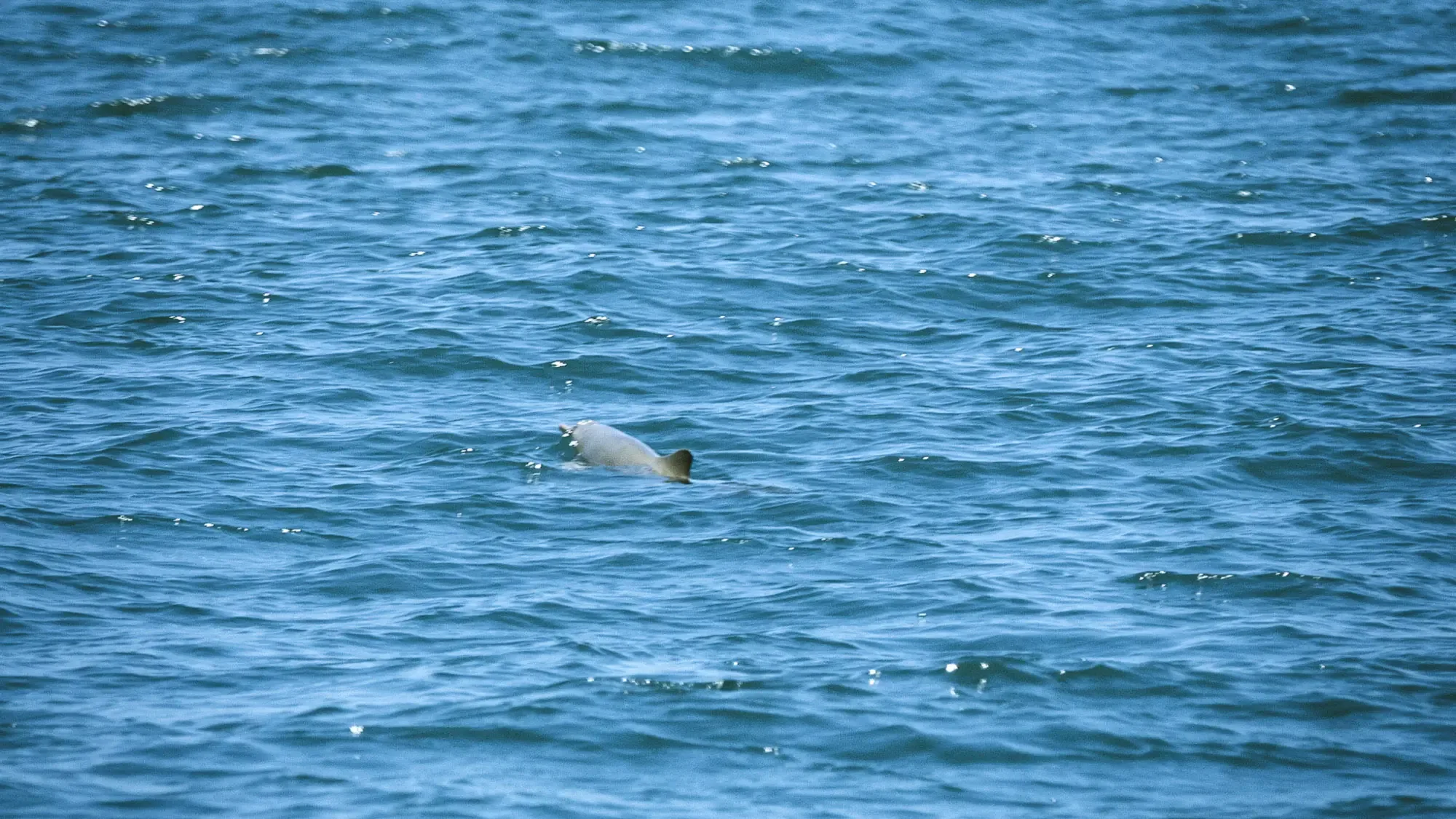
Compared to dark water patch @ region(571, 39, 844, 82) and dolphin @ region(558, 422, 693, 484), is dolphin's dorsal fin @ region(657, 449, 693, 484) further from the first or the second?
dark water patch @ region(571, 39, 844, 82)

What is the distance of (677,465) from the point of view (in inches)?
507

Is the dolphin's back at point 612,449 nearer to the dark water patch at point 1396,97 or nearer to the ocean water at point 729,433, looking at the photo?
the ocean water at point 729,433

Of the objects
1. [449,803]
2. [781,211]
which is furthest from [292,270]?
[449,803]

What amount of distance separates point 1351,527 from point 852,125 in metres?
14.2

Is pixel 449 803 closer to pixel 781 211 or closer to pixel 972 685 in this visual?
pixel 972 685

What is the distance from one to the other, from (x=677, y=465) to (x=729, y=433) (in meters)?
1.42

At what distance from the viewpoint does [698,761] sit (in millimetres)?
8914

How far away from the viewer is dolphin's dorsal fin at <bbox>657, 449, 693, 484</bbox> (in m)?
12.7

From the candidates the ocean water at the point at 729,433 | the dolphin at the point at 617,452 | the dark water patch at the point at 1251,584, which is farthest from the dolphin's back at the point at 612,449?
the dark water patch at the point at 1251,584

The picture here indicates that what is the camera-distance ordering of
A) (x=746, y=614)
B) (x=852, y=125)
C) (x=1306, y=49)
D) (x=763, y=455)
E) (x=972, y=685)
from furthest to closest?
(x=1306, y=49) < (x=852, y=125) < (x=763, y=455) < (x=746, y=614) < (x=972, y=685)

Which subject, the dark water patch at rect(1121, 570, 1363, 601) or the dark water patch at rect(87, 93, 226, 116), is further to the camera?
the dark water patch at rect(87, 93, 226, 116)

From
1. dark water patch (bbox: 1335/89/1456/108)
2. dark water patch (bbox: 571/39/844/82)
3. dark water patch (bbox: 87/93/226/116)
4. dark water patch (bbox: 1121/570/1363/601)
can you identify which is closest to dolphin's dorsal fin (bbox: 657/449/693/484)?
dark water patch (bbox: 1121/570/1363/601)

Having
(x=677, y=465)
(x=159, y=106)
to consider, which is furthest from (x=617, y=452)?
(x=159, y=106)

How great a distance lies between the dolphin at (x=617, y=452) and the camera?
1303 centimetres
